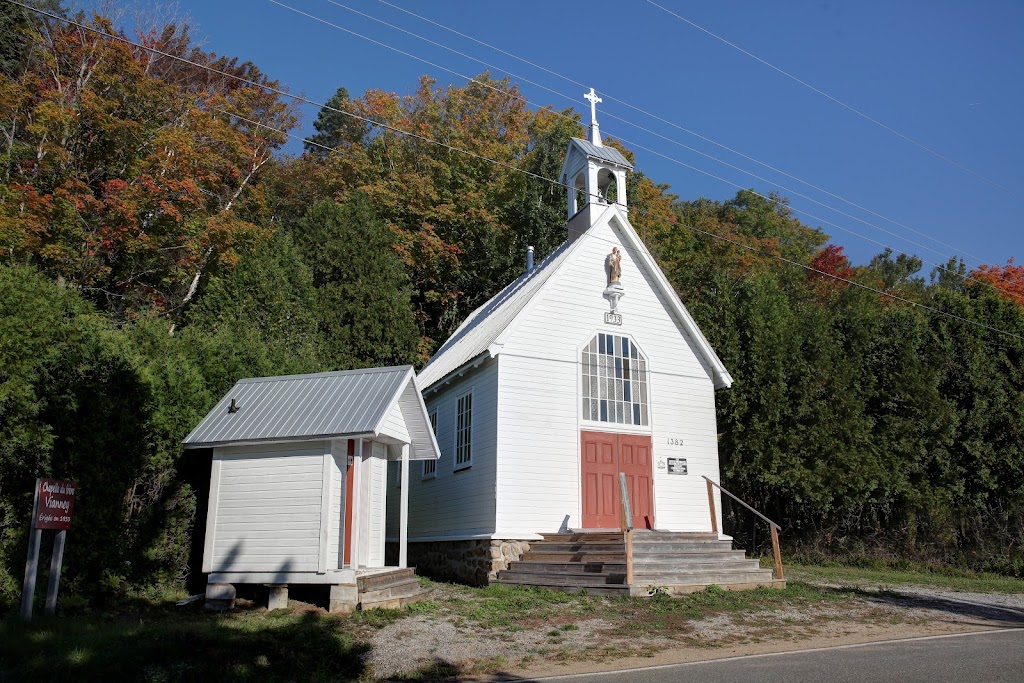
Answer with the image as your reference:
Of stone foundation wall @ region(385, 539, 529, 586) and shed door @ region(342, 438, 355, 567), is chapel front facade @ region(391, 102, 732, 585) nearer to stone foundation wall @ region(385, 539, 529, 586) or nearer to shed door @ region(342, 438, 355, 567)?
stone foundation wall @ region(385, 539, 529, 586)

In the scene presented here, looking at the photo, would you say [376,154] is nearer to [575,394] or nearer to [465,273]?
[465,273]

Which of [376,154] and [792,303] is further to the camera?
[376,154]

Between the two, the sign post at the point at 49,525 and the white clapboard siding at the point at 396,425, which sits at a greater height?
the white clapboard siding at the point at 396,425

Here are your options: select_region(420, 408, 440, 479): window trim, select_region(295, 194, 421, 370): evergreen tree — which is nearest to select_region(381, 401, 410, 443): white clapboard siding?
select_region(420, 408, 440, 479): window trim

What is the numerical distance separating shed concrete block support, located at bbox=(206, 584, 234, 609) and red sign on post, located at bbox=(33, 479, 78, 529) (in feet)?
7.63

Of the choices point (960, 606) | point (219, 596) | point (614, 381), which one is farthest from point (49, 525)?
point (960, 606)

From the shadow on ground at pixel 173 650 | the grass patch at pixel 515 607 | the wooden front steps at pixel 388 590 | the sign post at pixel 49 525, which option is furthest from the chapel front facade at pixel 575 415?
the sign post at pixel 49 525

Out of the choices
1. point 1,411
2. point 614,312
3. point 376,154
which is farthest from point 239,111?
point 1,411

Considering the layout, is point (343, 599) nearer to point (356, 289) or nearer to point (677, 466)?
point (677, 466)

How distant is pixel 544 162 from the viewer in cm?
3148

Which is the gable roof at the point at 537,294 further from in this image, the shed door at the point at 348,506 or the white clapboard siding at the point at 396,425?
the shed door at the point at 348,506

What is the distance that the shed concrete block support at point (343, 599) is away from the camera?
10.8m

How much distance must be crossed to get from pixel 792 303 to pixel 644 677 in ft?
83.7

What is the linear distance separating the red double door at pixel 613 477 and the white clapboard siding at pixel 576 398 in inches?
7.7
